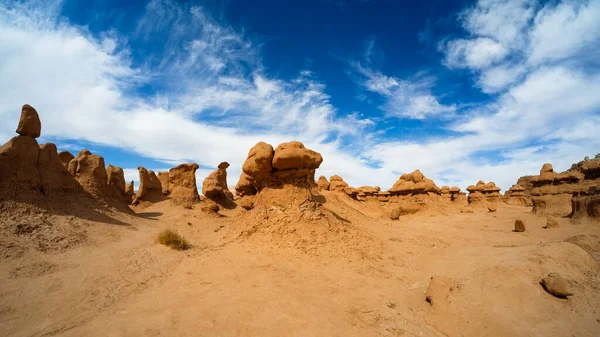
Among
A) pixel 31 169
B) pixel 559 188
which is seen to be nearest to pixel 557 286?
pixel 559 188

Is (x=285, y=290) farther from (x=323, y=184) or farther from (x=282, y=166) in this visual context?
(x=323, y=184)

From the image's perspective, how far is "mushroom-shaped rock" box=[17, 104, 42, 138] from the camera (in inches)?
353

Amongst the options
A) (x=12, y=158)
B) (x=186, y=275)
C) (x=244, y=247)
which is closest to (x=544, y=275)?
(x=244, y=247)

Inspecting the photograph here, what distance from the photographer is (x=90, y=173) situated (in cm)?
1203

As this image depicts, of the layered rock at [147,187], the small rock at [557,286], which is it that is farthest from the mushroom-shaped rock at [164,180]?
the small rock at [557,286]

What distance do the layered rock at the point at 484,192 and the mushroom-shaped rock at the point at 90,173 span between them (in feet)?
85.4

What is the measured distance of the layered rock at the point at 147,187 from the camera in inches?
692

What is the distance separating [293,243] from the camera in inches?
285

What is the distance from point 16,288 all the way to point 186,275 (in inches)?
104

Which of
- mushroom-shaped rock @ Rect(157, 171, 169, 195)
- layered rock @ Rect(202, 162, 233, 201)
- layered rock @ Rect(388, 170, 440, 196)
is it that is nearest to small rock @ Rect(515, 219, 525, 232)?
layered rock @ Rect(388, 170, 440, 196)

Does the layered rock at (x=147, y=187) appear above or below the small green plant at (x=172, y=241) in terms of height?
above

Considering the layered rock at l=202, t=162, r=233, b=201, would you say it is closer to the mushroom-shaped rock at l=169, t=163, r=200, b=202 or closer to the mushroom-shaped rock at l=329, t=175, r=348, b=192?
the mushroom-shaped rock at l=169, t=163, r=200, b=202

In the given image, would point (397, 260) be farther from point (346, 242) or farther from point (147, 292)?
point (147, 292)

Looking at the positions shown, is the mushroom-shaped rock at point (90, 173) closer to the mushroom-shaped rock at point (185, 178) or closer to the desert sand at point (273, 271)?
the desert sand at point (273, 271)
